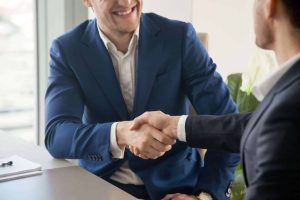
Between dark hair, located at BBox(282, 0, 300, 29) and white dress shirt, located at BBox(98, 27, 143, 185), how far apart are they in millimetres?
903

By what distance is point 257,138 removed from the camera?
2.59ft

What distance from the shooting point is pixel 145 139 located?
1393 millimetres

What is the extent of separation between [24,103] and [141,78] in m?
1.63

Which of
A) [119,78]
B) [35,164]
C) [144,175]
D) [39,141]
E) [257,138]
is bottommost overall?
[39,141]

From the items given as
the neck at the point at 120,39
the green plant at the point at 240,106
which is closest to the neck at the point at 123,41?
the neck at the point at 120,39

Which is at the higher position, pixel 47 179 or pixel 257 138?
pixel 257 138

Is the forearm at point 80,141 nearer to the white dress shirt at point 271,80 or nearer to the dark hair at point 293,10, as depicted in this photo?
the white dress shirt at point 271,80

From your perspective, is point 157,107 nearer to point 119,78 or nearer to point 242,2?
point 119,78

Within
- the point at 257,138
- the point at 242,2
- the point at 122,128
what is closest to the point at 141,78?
the point at 122,128

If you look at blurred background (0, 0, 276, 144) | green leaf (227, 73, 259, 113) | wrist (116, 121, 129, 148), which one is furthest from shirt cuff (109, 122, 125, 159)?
blurred background (0, 0, 276, 144)

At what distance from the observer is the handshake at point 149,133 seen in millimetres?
1369

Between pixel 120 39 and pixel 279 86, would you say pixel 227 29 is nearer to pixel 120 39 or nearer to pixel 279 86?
pixel 120 39

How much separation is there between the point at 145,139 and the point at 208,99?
13.7 inches

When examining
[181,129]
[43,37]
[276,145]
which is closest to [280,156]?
[276,145]
